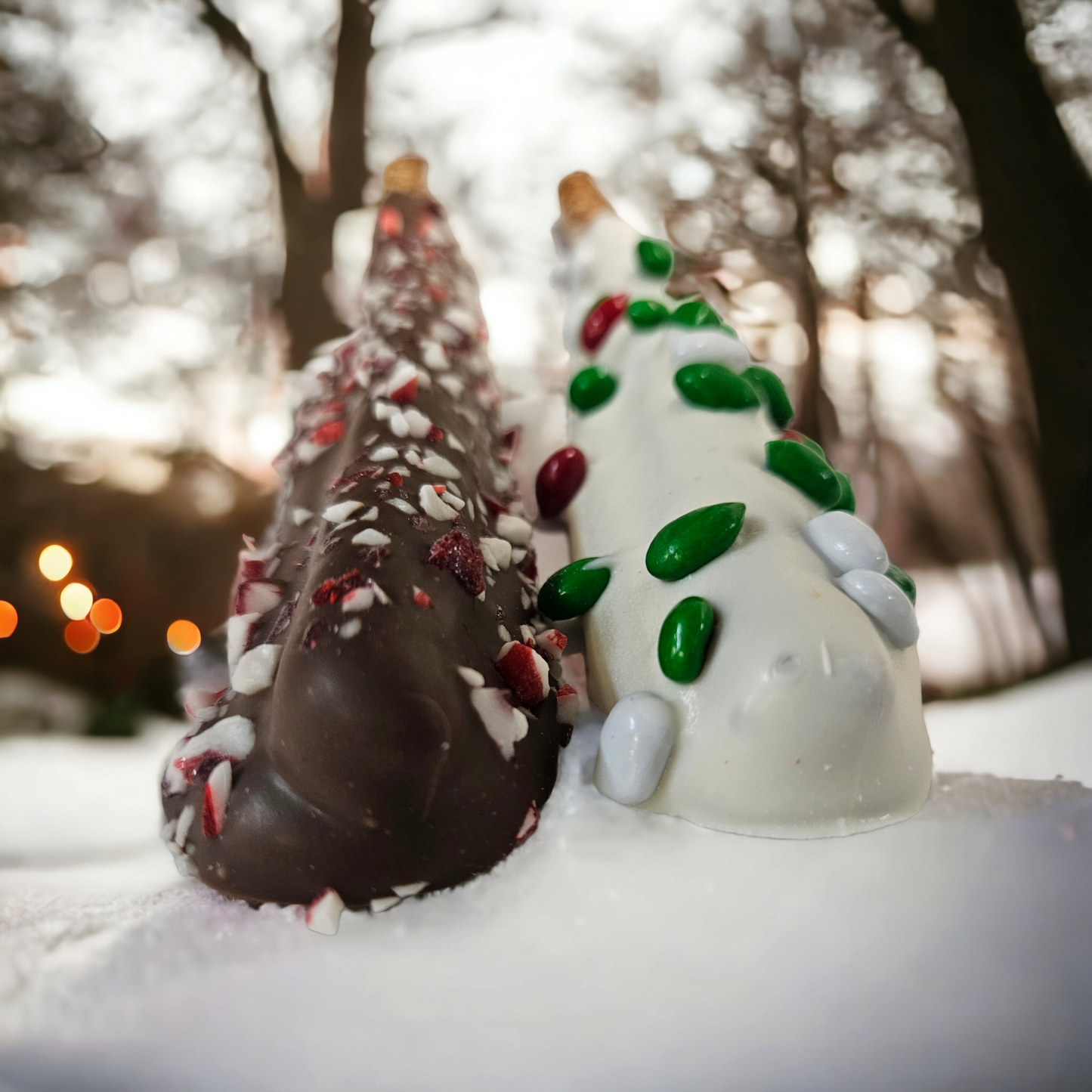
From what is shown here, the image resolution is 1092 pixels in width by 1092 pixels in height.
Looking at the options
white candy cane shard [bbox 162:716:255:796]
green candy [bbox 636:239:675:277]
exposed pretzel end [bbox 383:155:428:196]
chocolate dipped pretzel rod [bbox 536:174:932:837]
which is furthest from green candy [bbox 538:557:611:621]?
exposed pretzel end [bbox 383:155:428:196]

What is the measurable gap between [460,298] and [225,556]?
43 centimetres

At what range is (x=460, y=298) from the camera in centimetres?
82

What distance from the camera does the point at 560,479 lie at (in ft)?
2.26

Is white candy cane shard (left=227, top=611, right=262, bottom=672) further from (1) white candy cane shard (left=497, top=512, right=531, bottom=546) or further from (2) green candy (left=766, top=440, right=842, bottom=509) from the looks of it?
(2) green candy (left=766, top=440, right=842, bottom=509)

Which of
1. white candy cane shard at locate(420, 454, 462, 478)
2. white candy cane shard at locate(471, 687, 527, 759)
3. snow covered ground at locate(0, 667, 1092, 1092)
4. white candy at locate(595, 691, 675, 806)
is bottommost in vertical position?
snow covered ground at locate(0, 667, 1092, 1092)

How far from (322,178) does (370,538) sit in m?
0.88

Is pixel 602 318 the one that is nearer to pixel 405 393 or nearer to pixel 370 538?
pixel 405 393

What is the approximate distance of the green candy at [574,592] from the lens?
1.90ft

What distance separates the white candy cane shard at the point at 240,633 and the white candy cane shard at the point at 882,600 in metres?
0.36

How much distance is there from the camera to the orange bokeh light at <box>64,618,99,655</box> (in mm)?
963

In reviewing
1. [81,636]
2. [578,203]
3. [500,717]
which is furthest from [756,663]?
[81,636]

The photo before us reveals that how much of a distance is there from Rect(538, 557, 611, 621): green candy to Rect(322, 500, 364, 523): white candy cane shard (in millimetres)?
155

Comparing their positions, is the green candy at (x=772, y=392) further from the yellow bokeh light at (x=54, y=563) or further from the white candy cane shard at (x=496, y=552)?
the yellow bokeh light at (x=54, y=563)

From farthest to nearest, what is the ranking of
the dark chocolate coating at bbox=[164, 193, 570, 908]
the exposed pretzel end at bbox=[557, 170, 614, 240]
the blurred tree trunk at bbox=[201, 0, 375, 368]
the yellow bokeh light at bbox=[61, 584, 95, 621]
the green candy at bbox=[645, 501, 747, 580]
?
the blurred tree trunk at bbox=[201, 0, 375, 368] → the yellow bokeh light at bbox=[61, 584, 95, 621] → the exposed pretzel end at bbox=[557, 170, 614, 240] → the green candy at bbox=[645, 501, 747, 580] → the dark chocolate coating at bbox=[164, 193, 570, 908]
